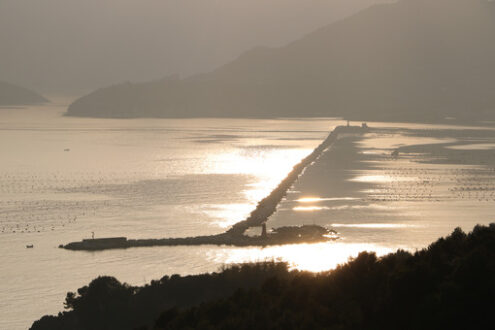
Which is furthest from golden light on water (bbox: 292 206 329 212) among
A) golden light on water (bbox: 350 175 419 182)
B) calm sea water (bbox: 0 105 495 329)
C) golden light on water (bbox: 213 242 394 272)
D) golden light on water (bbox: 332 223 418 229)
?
golden light on water (bbox: 350 175 419 182)

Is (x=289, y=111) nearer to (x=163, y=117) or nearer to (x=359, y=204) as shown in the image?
(x=163, y=117)

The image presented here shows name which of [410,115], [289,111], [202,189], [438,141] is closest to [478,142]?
[438,141]

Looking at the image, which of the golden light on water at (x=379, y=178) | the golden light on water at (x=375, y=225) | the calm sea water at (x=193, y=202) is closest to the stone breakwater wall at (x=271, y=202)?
the calm sea water at (x=193, y=202)

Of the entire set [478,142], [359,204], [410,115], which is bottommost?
[359,204]

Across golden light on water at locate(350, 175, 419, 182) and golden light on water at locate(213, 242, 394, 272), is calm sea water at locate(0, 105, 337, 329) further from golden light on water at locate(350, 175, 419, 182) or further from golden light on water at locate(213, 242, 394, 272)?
golden light on water at locate(350, 175, 419, 182)

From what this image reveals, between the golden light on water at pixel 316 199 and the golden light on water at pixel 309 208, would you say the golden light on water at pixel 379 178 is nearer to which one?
the golden light on water at pixel 316 199

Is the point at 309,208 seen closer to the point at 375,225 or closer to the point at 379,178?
the point at 375,225

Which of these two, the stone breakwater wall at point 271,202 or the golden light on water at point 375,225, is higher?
the stone breakwater wall at point 271,202
